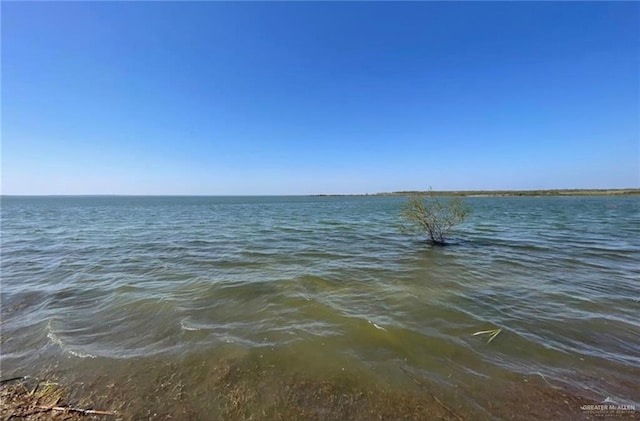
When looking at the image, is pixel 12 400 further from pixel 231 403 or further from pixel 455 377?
pixel 455 377

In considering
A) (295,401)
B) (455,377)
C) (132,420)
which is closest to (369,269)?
(455,377)

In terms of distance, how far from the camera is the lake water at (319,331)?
468cm

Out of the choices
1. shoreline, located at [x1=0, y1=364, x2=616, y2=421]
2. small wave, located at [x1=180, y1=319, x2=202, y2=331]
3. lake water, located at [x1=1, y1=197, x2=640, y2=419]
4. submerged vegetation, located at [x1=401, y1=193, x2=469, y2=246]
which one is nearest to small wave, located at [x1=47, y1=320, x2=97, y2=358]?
lake water, located at [x1=1, y1=197, x2=640, y2=419]

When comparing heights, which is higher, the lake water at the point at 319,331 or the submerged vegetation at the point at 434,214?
the submerged vegetation at the point at 434,214

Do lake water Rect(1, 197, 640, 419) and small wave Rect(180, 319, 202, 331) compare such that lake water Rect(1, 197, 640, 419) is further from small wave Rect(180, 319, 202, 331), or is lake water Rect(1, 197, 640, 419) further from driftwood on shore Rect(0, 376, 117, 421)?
driftwood on shore Rect(0, 376, 117, 421)

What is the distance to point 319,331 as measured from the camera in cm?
688

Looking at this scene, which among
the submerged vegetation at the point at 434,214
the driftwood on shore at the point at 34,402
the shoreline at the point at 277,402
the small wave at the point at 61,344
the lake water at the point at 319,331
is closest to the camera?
the driftwood on shore at the point at 34,402

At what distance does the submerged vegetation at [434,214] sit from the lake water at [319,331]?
231 inches

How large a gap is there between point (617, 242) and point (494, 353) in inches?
794

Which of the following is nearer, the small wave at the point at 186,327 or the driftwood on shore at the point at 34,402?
the driftwood on shore at the point at 34,402

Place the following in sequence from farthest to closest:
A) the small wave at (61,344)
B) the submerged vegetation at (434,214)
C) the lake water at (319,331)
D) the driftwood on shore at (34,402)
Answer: the submerged vegetation at (434,214)
the small wave at (61,344)
the lake water at (319,331)
the driftwood on shore at (34,402)

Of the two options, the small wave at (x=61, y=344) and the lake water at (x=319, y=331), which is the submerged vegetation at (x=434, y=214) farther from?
the small wave at (x=61, y=344)

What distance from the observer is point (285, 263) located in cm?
1376

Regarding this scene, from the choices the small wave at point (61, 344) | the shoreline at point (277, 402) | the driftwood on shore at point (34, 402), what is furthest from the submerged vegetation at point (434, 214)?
the driftwood on shore at point (34, 402)
